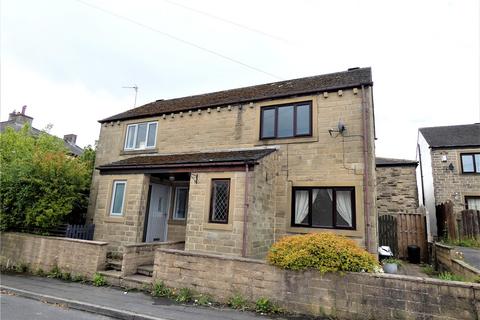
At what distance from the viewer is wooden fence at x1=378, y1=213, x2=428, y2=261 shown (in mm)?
11805

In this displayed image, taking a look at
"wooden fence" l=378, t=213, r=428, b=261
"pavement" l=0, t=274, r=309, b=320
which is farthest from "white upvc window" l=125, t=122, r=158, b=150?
"wooden fence" l=378, t=213, r=428, b=261

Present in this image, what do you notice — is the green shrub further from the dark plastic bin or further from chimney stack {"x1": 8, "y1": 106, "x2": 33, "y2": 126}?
chimney stack {"x1": 8, "y1": 106, "x2": 33, "y2": 126}

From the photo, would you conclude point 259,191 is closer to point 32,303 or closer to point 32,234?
point 32,303

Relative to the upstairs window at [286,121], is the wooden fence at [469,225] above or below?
below

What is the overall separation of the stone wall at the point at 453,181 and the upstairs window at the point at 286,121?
1456 centimetres

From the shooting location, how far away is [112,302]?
6.77 metres

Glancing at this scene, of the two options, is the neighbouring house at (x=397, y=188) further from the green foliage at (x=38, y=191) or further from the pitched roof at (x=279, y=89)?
the green foliage at (x=38, y=191)

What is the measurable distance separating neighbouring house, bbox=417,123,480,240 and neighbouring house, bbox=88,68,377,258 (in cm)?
1258

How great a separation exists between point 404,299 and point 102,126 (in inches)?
596

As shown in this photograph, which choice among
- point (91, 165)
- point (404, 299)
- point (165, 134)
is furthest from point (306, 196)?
point (91, 165)

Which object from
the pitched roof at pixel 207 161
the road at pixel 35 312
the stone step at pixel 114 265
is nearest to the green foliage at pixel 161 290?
the road at pixel 35 312

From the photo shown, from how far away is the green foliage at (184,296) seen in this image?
6996 mm

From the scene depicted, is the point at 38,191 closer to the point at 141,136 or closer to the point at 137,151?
the point at 137,151

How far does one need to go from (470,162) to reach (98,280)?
23052mm
